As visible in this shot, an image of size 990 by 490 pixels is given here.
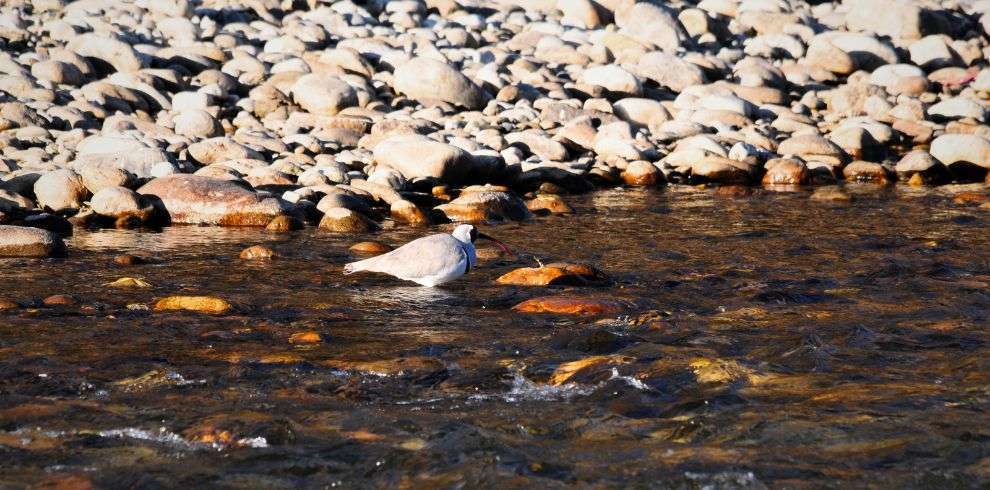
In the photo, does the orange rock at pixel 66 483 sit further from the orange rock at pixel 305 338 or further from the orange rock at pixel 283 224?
the orange rock at pixel 283 224

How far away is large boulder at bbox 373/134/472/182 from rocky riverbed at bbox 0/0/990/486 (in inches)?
1.4

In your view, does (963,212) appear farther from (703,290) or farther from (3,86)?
(3,86)

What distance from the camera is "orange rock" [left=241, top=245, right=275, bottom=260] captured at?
1048 cm

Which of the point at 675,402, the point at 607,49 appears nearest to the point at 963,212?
the point at 675,402

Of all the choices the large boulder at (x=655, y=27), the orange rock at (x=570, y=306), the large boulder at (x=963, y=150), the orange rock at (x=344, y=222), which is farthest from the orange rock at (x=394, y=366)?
the large boulder at (x=655, y=27)

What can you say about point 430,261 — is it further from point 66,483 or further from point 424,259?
point 66,483

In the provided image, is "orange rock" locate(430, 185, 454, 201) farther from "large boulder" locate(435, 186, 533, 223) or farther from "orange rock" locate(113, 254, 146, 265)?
"orange rock" locate(113, 254, 146, 265)

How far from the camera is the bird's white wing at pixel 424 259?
8.95 meters

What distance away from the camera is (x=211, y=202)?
12969 millimetres

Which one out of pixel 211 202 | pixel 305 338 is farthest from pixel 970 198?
pixel 305 338

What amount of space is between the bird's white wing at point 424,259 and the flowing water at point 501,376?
0.65ft

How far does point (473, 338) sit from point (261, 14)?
2148cm

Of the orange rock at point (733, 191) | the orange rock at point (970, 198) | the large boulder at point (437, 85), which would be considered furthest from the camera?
the large boulder at point (437, 85)

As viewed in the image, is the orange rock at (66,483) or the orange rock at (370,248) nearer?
the orange rock at (66,483)
